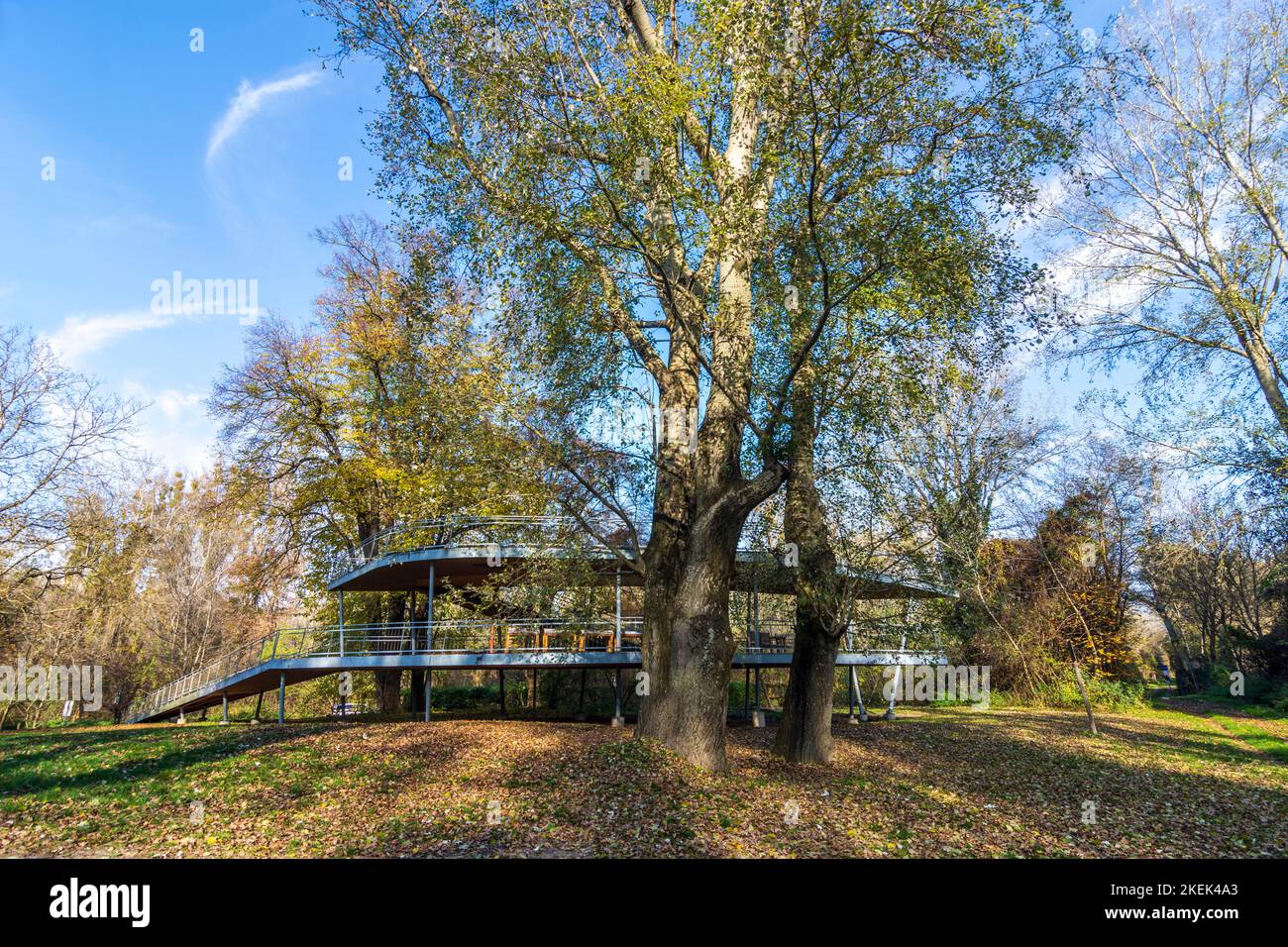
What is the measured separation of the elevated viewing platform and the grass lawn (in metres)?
2.60

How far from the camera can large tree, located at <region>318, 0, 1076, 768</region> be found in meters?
8.03

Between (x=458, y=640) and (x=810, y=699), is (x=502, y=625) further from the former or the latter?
(x=810, y=699)

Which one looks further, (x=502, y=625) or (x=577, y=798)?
(x=502, y=625)

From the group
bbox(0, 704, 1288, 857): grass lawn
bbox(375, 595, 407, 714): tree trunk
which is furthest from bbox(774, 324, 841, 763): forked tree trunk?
bbox(375, 595, 407, 714): tree trunk

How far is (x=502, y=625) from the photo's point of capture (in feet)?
55.8

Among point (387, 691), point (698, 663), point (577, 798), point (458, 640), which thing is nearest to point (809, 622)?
point (698, 663)

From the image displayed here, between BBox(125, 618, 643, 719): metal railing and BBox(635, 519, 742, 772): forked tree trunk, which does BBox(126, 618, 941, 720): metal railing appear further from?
BBox(635, 519, 742, 772): forked tree trunk

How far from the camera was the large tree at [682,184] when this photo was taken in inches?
316

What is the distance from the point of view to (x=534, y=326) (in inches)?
466

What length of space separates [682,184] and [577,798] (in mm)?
7755

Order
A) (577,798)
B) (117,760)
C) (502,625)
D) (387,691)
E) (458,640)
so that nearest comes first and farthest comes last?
(577,798), (117,760), (502,625), (458,640), (387,691)

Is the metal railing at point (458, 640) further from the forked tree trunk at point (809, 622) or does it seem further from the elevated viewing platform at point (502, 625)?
the forked tree trunk at point (809, 622)

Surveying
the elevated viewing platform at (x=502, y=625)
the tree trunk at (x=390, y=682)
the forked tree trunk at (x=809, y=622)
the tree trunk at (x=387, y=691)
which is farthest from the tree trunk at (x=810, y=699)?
the tree trunk at (x=387, y=691)
